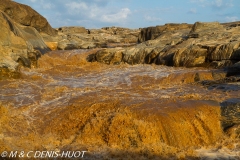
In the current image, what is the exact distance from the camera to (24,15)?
29719 millimetres

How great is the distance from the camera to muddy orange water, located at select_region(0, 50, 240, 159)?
7.60 metres

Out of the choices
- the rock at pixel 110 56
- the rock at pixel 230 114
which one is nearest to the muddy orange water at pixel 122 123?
the rock at pixel 230 114

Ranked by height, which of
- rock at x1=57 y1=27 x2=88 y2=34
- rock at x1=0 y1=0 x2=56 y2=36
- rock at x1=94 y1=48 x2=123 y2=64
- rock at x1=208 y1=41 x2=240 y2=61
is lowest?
rock at x1=94 y1=48 x2=123 y2=64

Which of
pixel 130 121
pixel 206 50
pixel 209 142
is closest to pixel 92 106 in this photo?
pixel 130 121

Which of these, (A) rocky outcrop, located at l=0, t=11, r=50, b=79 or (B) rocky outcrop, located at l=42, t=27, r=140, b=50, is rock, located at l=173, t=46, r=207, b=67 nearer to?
(A) rocky outcrop, located at l=0, t=11, r=50, b=79

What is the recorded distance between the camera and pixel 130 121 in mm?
8203

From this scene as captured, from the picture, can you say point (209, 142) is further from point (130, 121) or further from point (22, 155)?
point (22, 155)

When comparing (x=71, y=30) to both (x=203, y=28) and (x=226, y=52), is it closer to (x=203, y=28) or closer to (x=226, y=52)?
(x=203, y=28)

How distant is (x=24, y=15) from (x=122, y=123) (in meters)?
25.4

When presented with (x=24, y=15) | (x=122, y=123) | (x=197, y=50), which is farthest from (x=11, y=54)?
(x=24, y=15)

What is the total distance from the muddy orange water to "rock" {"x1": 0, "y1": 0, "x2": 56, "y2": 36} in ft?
63.8

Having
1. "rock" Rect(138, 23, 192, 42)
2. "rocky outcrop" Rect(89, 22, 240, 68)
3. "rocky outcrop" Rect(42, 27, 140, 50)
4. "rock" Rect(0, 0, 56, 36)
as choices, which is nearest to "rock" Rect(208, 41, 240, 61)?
"rocky outcrop" Rect(89, 22, 240, 68)

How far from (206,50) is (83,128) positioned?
1304 cm

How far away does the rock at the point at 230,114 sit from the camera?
29.3 ft
